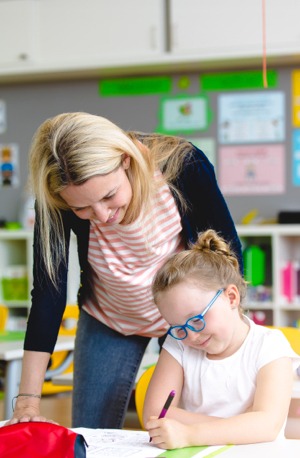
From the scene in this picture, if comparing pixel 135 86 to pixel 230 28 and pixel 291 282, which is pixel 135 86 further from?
pixel 291 282

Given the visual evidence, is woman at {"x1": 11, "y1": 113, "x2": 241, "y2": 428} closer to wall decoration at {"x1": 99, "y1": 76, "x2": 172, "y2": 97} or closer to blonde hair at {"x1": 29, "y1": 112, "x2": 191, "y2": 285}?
blonde hair at {"x1": 29, "y1": 112, "x2": 191, "y2": 285}

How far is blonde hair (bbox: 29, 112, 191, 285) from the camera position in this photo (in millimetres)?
1569

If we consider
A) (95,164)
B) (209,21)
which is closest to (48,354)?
(95,164)

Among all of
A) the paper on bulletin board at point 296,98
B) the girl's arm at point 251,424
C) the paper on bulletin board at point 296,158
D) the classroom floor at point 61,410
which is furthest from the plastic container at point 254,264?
the girl's arm at point 251,424

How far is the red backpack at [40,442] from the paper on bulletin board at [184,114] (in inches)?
144

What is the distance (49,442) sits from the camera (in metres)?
1.27

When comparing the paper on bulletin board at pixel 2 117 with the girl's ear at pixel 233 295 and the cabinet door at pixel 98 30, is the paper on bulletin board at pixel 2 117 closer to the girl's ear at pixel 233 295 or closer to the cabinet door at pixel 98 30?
the cabinet door at pixel 98 30

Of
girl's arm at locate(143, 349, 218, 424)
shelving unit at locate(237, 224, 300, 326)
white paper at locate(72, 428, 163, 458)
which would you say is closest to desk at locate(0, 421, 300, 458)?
white paper at locate(72, 428, 163, 458)

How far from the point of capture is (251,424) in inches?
55.6

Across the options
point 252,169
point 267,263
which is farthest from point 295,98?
point 267,263

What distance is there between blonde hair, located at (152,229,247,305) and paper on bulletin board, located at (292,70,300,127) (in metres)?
3.09

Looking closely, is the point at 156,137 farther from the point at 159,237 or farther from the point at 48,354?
the point at 48,354

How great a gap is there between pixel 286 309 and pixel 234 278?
2.86 m

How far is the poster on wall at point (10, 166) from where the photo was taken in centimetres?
514
